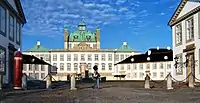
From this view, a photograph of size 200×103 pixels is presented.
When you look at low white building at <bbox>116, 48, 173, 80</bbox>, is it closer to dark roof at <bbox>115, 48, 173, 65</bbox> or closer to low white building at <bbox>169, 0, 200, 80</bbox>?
dark roof at <bbox>115, 48, 173, 65</bbox>

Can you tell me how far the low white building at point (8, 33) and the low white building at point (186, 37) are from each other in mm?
16892

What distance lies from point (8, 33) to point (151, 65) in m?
64.1

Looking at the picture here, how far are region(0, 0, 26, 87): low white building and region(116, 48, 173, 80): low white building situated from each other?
181 feet

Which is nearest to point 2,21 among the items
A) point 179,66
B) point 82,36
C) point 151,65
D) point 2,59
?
point 2,59

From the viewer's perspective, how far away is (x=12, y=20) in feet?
112

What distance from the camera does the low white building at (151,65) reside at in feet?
289

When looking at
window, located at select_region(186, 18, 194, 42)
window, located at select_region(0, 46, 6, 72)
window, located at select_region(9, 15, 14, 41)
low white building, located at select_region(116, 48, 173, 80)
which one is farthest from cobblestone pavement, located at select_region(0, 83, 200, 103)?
low white building, located at select_region(116, 48, 173, 80)

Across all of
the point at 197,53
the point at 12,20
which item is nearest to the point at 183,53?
the point at 197,53

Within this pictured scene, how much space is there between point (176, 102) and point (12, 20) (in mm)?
23365

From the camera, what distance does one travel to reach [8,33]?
31.8 m

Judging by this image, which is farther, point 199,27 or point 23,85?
point 199,27

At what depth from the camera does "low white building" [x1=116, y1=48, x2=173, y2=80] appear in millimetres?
88206

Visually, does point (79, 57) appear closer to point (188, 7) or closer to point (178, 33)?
point (178, 33)

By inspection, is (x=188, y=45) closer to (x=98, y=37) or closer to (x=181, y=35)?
(x=181, y=35)
